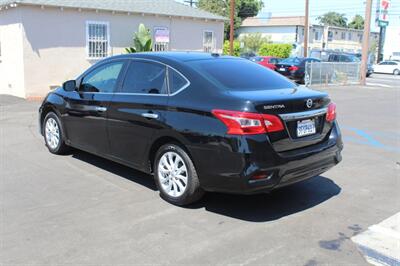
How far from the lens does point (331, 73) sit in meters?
23.4

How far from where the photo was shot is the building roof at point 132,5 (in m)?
15.9

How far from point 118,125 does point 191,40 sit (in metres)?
16.8

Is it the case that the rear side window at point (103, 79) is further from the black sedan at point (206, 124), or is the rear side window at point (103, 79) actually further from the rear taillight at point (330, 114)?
the rear taillight at point (330, 114)

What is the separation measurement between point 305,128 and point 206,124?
1.06 meters

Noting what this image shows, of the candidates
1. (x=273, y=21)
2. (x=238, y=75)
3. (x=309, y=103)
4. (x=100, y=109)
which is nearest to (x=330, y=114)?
(x=309, y=103)

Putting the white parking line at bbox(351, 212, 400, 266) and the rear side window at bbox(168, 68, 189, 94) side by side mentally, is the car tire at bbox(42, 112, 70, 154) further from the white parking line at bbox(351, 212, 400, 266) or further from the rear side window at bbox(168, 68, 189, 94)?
the white parking line at bbox(351, 212, 400, 266)

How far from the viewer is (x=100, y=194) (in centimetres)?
530

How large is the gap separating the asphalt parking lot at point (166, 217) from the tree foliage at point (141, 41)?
12.0 meters

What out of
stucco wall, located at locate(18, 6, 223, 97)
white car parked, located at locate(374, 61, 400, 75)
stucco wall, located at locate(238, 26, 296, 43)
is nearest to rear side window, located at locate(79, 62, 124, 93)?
stucco wall, located at locate(18, 6, 223, 97)

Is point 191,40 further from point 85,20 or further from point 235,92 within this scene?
point 235,92

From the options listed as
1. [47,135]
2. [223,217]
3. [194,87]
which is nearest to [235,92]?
[194,87]

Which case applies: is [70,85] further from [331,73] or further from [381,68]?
[381,68]

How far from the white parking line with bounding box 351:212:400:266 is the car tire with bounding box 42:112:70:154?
4.65 metres

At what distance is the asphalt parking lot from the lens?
3.79 m
